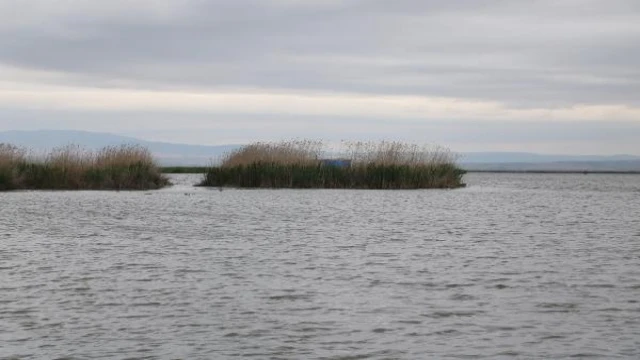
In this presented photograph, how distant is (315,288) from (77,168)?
35.4 m

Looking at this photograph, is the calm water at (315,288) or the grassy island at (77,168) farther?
the grassy island at (77,168)

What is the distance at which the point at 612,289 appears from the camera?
615 inches

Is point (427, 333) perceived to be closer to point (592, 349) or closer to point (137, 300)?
point (592, 349)

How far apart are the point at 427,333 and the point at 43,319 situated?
4930 millimetres

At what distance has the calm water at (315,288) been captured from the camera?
38.1 ft

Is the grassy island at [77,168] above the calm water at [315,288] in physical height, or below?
above

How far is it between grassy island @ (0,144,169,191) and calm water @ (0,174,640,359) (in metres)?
16.8

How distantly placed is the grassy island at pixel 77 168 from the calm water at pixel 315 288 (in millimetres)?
16850

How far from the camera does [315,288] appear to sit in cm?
1580

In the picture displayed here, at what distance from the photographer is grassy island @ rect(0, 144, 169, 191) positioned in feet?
156

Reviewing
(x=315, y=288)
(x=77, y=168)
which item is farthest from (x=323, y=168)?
(x=315, y=288)

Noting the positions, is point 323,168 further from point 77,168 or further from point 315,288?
point 315,288

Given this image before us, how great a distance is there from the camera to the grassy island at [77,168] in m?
47.6

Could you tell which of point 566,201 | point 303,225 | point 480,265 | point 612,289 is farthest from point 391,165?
point 612,289
